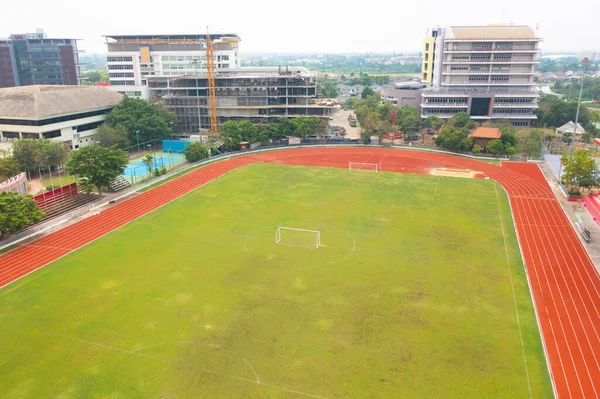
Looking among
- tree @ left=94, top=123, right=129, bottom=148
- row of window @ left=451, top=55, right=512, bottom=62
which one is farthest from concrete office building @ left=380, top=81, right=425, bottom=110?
tree @ left=94, top=123, right=129, bottom=148

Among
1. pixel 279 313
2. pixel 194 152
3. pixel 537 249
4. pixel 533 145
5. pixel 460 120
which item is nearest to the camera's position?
pixel 279 313

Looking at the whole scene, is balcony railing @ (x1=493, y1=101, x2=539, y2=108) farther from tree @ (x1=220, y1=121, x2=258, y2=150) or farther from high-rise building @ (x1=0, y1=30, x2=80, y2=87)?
high-rise building @ (x1=0, y1=30, x2=80, y2=87)

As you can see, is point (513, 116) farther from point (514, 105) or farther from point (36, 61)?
point (36, 61)

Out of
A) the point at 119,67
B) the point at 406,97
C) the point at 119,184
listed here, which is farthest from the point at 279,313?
the point at 119,67

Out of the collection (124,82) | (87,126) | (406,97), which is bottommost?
(87,126)

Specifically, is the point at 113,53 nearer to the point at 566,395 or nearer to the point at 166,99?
the point at 166,99

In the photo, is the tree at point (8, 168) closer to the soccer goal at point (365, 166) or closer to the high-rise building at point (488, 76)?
the soccer goal at point (365, 166)

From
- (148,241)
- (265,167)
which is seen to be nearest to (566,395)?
(148,241)
